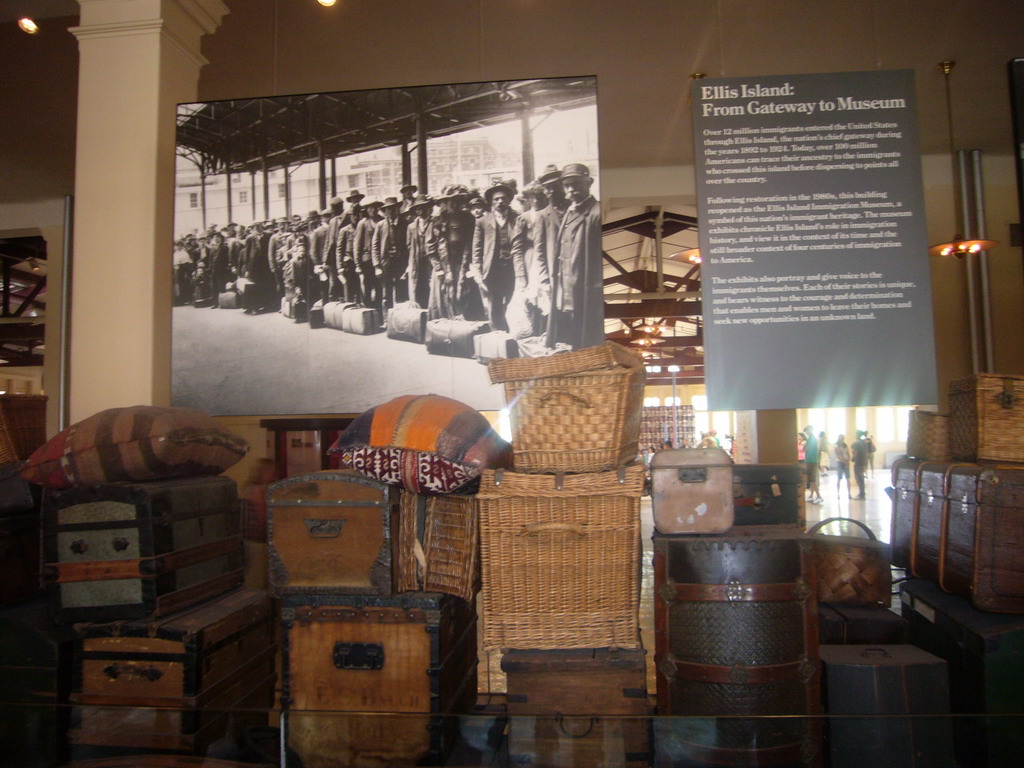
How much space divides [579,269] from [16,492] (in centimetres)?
275

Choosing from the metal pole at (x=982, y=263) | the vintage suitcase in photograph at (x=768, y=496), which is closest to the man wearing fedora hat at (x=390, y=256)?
the vintage suitcase in photograph at (x=768, y=496)

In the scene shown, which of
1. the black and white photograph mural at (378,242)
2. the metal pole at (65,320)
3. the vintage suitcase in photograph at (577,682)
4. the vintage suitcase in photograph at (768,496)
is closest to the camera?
the vintage suitcase in photograph at (577,682)

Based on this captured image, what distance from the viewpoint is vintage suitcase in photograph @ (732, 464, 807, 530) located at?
10.1ft

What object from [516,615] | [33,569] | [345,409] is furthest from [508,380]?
[33,569]

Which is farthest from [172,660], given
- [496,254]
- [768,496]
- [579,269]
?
[768,496]

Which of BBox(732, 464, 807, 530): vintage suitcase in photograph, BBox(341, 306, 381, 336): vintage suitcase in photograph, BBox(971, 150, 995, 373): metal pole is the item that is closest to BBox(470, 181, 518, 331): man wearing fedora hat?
BBox(341, 306, 381, 336): vintage suitcase in photograph

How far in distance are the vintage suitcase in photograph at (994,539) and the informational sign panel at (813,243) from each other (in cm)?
41

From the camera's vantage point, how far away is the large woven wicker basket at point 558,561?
7.96ft

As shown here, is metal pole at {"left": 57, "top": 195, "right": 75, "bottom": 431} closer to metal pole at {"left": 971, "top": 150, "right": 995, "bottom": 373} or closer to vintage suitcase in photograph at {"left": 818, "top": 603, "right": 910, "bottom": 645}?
vintage suitcase in photograph at {"left": 818, "top": 603, "right": 910, "bottom": 645}

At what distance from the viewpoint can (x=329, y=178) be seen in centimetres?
358

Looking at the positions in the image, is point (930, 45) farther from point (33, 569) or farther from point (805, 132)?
point (33, 569)

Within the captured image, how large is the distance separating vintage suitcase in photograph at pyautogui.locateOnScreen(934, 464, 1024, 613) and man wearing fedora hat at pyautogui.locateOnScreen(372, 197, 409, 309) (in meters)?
2.69

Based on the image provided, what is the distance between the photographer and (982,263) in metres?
7.26

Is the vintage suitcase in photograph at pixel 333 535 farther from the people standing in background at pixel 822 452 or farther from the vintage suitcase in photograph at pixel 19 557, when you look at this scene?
the people standing in background at pixel 822 452
